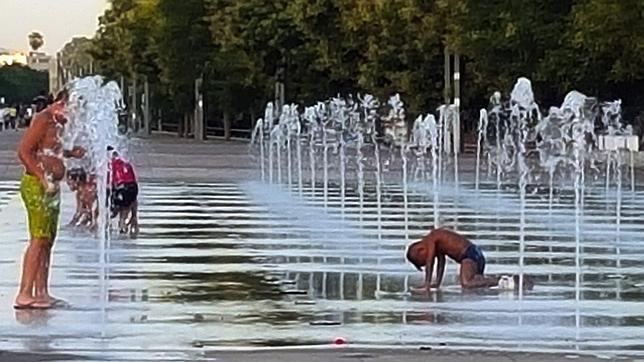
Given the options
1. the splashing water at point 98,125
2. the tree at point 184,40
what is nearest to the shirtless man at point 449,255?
the splashing water at point 98,125

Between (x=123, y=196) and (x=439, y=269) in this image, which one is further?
(x=123, y=196)

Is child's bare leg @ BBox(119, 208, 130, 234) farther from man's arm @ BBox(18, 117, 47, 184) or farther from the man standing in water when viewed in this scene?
man's arm @ BBox(18, 117, 47, 184)

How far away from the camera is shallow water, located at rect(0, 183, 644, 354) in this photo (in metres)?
12.9

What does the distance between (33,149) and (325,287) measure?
11.1ft

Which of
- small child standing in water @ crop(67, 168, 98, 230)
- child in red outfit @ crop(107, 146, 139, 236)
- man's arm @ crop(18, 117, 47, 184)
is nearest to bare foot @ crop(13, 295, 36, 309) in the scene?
man's arm @ crop(18, 117, 47, 184)

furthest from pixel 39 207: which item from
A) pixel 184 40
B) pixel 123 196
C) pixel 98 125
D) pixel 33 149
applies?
pixel 184 40

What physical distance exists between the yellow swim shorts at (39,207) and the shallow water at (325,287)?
0.69m

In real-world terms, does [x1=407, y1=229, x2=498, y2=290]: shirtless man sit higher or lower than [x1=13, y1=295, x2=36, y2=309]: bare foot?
higher

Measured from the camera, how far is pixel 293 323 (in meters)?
13.6

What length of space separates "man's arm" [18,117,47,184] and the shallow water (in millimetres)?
1137

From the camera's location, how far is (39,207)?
14.4 m

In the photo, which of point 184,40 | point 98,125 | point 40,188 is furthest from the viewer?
point 184,40

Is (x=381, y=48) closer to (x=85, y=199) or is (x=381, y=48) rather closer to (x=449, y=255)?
(x=85, y=199)

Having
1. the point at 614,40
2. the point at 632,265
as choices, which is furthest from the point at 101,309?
the point at 614,40
